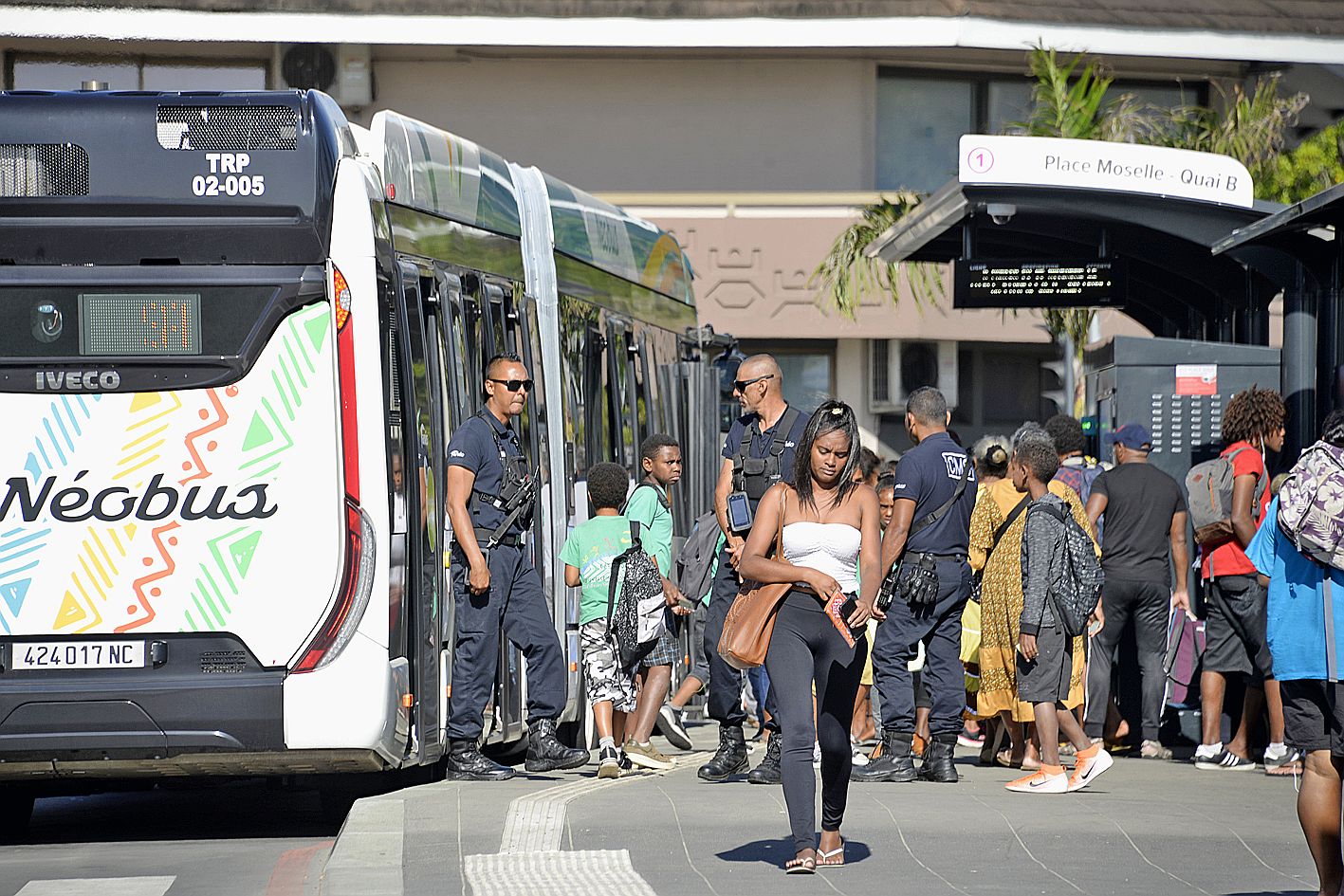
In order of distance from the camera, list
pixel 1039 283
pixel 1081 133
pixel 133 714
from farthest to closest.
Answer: pixel 1081 133 → pixel 1039 283 → pixel 133 714

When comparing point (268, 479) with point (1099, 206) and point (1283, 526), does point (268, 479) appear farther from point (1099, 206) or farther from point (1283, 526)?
point (1099, 206)

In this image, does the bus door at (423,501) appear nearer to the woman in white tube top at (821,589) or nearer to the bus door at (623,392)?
the woman in white tube top at (821,589)

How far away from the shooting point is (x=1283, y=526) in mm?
6590

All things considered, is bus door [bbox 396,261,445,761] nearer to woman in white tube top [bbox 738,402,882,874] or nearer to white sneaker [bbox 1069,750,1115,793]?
woman in white tube top [bbox 738,402,882,874]

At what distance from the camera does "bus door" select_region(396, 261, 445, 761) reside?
8.94 meters

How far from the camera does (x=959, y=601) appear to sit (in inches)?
388

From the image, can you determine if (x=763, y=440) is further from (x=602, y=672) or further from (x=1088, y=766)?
(x=1088, y=766)

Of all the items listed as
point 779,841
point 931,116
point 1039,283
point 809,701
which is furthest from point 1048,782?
point 931,116

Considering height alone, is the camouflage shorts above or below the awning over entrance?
below

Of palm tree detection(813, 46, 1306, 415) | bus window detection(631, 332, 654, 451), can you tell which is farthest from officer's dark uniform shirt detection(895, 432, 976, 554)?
palm tree detection(813, 46, 1306, 415)

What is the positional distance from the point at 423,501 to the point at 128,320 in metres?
1.56

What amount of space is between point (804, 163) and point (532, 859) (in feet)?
63.4

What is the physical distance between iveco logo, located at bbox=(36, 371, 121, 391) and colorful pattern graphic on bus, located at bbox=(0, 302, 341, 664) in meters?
0.05

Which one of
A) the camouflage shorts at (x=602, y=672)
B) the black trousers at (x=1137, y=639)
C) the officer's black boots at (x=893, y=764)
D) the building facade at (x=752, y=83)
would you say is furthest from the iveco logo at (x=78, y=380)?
the building facade at (x=752, y=83)
